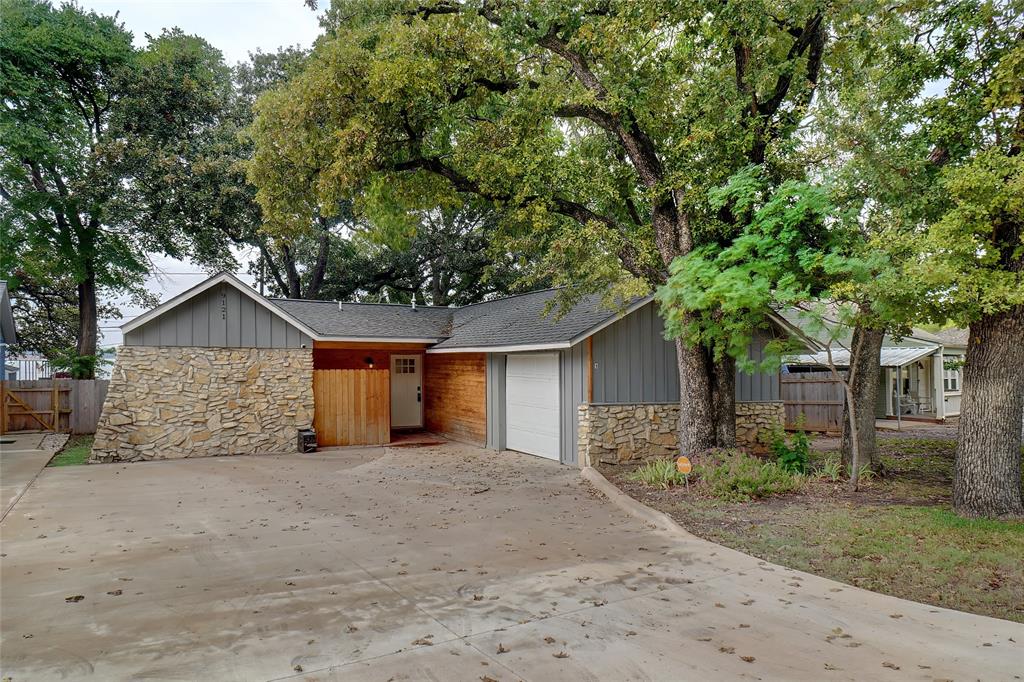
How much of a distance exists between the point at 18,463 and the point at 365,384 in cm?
675

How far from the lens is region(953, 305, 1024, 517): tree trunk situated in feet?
22.5

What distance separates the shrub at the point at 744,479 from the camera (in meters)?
8.26

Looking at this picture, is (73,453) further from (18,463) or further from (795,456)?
(795,456)

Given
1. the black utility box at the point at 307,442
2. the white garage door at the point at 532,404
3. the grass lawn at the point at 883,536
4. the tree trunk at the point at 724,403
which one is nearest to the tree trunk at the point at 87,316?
the black utility box at the point at 307,442

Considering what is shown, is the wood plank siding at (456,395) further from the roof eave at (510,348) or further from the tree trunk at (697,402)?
the tree trunk at (697,402)

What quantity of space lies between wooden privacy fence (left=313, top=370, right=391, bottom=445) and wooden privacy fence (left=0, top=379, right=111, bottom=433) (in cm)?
695

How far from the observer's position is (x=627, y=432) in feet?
38.0

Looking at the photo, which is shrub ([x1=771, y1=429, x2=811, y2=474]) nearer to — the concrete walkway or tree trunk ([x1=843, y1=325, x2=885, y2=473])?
tree trunk ([x1=843, y1=325, x2=885, y2=473])

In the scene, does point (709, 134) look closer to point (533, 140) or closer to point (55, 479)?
point (533, 140)

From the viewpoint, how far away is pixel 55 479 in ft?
32.6

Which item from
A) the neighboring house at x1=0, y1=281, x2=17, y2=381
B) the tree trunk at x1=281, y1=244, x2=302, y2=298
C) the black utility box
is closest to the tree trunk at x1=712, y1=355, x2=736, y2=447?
the black utility box

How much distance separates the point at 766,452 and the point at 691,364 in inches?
155

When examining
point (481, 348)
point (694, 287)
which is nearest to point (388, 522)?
point (694, 287)

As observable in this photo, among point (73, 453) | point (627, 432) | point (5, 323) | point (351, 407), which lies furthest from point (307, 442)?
point (5, 323)
